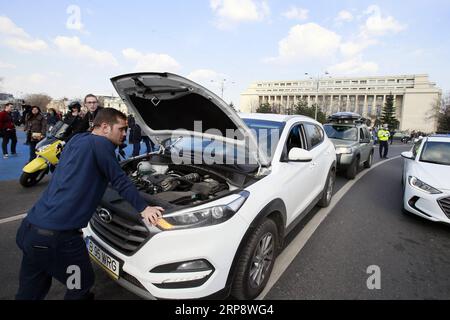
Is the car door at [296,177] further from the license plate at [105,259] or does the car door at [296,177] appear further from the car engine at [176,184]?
the license plate at [105,259]

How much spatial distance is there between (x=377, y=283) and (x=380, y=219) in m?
2.23

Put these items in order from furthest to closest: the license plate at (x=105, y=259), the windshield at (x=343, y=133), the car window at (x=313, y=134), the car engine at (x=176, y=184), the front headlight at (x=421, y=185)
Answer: the windshield at (x=343, y=133) < the car window at (x=313, y=134) < the front headlight at (x=421, y=185) < the car engine at (x=176, y=184) < the license plate at (x=105, y=259)

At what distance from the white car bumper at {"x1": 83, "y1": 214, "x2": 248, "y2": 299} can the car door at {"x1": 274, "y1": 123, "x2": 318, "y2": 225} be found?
1100 millimetres

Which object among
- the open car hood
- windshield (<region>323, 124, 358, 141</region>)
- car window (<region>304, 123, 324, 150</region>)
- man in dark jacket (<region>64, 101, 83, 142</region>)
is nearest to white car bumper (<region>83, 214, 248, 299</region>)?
the open car hood

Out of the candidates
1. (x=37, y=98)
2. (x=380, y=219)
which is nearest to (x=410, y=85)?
(x=380, y=219)

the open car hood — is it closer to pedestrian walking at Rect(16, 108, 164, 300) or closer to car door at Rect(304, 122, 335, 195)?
pedestrian walking at Rect(16, 108, 164, 300)

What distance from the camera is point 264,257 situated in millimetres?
2596

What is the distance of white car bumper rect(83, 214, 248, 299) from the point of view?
1.95 metres

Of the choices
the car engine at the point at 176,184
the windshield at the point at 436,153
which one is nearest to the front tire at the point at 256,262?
the car engine at the point at 176,184

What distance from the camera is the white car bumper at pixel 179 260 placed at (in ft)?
6.38

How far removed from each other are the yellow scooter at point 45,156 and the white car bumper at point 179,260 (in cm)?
452

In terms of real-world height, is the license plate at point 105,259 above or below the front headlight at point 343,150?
below

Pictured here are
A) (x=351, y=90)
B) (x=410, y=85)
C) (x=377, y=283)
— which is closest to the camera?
(x=377, y=283)
